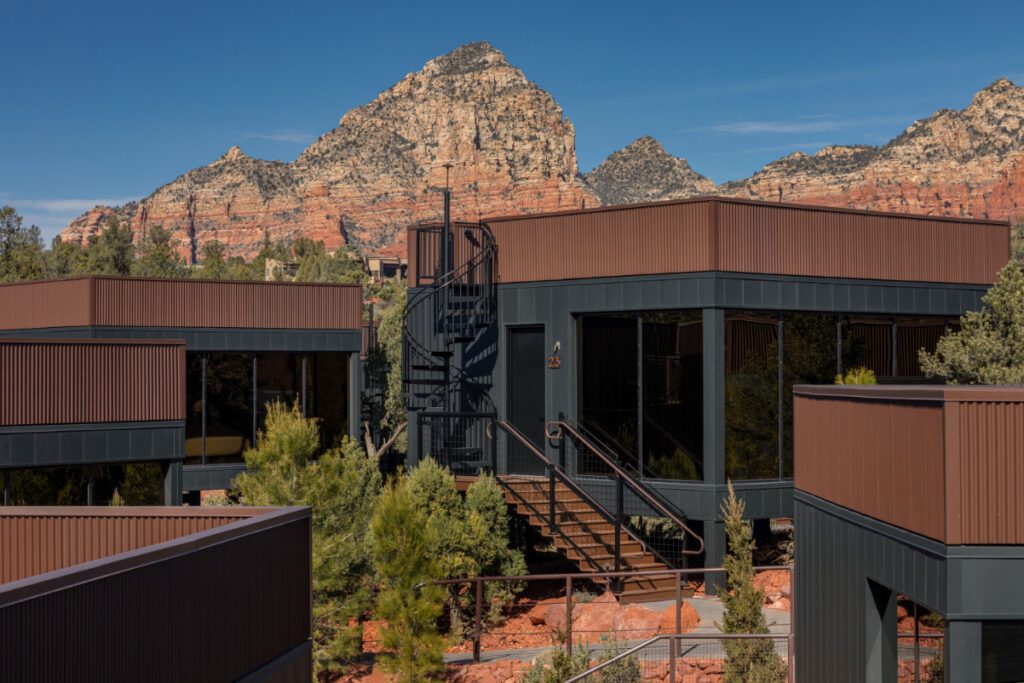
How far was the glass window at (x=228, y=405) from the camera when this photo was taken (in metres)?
26.1

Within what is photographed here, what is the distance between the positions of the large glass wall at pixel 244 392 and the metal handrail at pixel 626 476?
7589 mm

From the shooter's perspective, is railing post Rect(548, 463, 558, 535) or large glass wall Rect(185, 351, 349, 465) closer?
railing post Rect(548, 463, 558, 535)

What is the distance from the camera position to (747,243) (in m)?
20.2

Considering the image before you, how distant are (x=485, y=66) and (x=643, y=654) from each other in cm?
17569

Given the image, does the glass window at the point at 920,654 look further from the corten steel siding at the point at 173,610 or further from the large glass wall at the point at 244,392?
the large glass wall at the point at 244,392

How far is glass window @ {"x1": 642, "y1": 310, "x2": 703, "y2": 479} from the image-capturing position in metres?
20.2

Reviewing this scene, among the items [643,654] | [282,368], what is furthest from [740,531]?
[282,368]

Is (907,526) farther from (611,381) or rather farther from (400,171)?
(400,171)

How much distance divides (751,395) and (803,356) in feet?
4.25

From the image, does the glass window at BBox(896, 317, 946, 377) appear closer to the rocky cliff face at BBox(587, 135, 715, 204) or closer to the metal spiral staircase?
the metal spiral staircase

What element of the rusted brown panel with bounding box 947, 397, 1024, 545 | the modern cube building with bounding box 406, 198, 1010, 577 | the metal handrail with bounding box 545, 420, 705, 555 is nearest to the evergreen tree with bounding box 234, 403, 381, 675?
the modern cube building with bounding box 406, 198, 1010, 577

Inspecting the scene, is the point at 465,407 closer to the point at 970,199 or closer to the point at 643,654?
the point at 643,654

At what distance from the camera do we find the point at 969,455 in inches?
354

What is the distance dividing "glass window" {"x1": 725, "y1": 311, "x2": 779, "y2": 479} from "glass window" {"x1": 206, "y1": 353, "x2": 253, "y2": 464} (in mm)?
11547
